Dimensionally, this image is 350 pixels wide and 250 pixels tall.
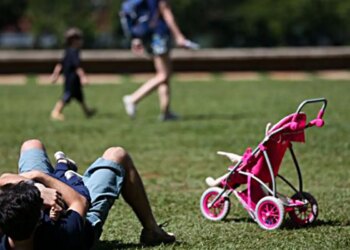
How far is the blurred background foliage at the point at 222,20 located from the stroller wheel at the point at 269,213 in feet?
130

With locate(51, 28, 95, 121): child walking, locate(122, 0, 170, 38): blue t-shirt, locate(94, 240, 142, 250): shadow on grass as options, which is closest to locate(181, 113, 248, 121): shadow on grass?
locate(122, 0, 170, 38): blue t-shirt

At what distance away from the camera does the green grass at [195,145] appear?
5801 mm

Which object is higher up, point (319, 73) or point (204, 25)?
point (319, 73)

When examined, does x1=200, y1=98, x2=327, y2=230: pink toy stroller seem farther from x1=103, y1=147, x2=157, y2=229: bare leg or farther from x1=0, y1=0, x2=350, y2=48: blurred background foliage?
x1=0, y1=0, x2=350, y2=48: blurred background foliage

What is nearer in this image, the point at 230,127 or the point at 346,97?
the point at 230,127

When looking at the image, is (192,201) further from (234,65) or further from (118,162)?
(234,65)

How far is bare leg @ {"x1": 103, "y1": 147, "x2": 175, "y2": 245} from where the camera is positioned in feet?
17.3

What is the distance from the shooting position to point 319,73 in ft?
85.5

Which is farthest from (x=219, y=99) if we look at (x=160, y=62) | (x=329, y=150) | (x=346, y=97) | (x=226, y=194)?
(x=226, y=194)

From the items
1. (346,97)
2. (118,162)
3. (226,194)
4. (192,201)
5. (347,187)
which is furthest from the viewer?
(346,97)

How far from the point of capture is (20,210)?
4.32 meters

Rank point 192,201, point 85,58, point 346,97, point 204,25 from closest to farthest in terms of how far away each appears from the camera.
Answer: point 192,201, point 346,97, point 85,58, point 204,25

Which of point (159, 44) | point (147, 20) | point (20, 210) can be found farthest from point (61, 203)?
point (147, 20)

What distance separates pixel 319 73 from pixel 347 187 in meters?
18.6
